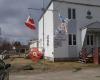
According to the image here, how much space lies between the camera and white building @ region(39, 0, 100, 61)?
27.7 m

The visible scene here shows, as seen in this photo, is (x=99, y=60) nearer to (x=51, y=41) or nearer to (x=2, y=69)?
(x=51, y=41)

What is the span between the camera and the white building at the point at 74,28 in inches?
1089

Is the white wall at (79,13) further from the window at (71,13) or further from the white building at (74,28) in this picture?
the window at (71,13)

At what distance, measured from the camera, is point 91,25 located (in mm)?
27812

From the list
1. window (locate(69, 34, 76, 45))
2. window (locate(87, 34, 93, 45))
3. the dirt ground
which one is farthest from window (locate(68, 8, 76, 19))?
the dirt ground

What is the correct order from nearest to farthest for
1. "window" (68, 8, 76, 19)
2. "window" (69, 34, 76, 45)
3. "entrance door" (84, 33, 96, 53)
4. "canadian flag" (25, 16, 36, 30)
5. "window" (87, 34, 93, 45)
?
1. "canadian flag" (25, 16, 36, 30)
2. "window" (69, 34, 76, 45)
3. "window" (68, 8, 76, 19)
4. "entrance door" (84, 33, 96, 53)
5. "window" (87, 34, 93, 45)

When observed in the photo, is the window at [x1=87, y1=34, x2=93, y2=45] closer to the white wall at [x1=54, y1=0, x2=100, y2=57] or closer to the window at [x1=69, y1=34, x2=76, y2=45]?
the white wall at [x1=54, y1=0, x2=100, y2=57]

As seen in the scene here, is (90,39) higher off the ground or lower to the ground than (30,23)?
lower

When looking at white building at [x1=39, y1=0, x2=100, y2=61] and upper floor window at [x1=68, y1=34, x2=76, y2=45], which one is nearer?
white building at [x1=39, y1=0, x2=100, y2=61]

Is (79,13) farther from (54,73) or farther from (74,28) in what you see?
(54,73)

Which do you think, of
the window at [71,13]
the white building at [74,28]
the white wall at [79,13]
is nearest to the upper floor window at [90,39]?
the white building at [74,28]

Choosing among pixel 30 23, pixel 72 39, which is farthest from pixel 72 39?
pixel 30 23

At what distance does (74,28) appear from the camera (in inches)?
1123

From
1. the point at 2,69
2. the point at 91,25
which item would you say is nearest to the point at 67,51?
the point at 91,25
